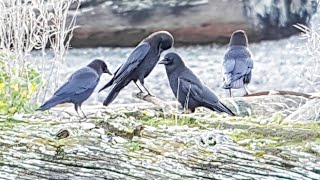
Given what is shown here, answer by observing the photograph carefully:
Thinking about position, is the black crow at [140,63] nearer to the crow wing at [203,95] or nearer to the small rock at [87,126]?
the crow wing at [203,95]

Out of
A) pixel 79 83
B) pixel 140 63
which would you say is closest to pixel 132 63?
pixel 140 63

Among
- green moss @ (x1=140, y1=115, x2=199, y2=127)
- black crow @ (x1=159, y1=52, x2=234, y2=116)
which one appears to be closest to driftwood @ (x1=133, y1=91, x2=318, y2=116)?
black crow @ (x1=159, y1=52, x2=234, y2=116)

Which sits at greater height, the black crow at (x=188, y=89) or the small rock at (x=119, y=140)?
the black crow at (x=188, y=89)

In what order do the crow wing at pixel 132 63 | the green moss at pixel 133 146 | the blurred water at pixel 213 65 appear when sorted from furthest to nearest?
1. the blurred water at pixel 213 65
2. the crow wing at pixel 132 63
3. the green moss at pixel 133 146

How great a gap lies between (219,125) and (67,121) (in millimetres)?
635

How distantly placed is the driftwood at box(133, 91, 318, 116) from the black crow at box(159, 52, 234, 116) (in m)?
0.14

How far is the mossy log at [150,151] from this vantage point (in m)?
2.99

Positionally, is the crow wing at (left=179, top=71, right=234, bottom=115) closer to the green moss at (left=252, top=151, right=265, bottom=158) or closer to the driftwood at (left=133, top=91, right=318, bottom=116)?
the driftwood at (left=133, top=91, right=318, bottom=116)

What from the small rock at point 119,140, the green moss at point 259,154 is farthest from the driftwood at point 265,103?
the green moss at point 259,154

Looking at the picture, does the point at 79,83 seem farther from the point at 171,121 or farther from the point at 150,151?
the point at 150,151

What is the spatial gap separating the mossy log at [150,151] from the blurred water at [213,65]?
4936mm

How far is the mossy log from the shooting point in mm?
2986

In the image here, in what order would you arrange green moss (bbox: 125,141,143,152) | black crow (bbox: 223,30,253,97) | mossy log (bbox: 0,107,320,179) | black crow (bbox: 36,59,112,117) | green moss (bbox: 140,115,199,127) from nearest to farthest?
mossy log (bbox: 0,107,320,179) → green moss (bbox: 125,141,143,152) → green moss (bbox: 140,115,199,127) → black crow (bbox: 36,59,112,117) → black crow (bbox: 223,30,253,97)

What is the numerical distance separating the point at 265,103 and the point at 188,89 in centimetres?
58
